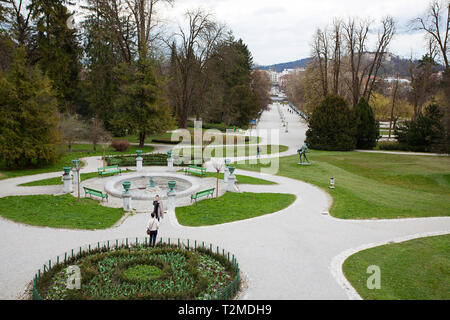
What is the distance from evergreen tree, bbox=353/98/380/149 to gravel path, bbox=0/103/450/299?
89.5ft

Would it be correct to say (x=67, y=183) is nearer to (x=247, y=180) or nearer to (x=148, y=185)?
(x=148, y=185)

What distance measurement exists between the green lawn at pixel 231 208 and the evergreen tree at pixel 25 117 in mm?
13326

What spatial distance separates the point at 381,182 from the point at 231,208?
1380 cm

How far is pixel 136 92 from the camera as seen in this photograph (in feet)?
106

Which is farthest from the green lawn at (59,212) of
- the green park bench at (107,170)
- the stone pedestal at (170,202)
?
the green park bench at (107,170)

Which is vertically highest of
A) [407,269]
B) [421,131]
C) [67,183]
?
[421,131]

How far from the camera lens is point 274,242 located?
11.5m

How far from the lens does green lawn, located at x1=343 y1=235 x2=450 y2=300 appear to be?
8.40 meters

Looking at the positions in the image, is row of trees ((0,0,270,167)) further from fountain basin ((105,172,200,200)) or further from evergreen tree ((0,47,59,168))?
fountain basin ((105,172,200,200))

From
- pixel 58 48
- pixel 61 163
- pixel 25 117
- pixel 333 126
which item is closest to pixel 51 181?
pixel 25 117

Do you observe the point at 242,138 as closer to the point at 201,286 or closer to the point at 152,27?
the point at 152,27

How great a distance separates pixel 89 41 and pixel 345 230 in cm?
3967

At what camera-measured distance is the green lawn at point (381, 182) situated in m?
15.8
